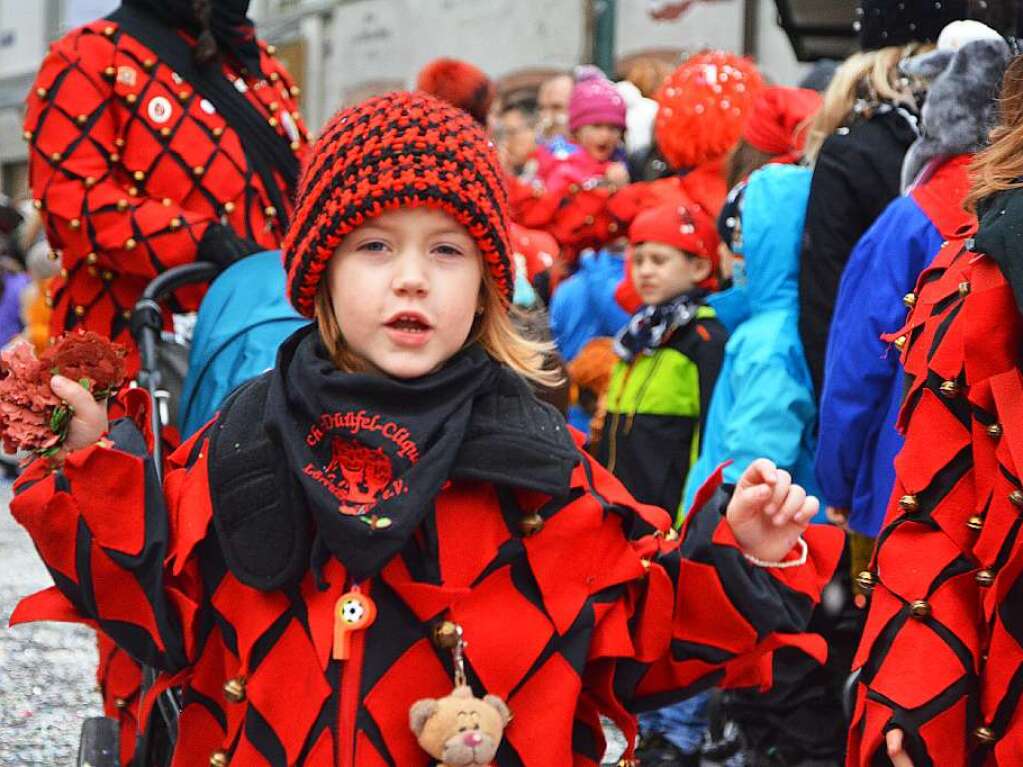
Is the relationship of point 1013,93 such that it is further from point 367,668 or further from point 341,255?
point 367,668

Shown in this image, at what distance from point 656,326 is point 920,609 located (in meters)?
2.64

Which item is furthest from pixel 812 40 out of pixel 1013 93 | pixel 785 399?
pixel 1013 93

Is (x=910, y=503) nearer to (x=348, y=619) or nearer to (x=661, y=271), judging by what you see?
(x=348, y=619)

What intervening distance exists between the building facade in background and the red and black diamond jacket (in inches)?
475

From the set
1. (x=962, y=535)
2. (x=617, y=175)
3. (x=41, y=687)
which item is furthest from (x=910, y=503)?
(x=617, y=175)

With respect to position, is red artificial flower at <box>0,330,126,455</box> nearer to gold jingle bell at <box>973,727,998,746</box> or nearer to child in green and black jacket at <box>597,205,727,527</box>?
gold jingle bell at <box>973,727,998,746</box>

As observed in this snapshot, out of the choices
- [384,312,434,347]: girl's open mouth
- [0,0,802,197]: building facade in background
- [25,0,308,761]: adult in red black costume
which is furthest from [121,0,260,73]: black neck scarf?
[0,0,802,197]: building facade in background

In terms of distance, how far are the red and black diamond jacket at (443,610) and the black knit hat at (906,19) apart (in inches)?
83.6

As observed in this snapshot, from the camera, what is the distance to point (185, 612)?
91.6 inches

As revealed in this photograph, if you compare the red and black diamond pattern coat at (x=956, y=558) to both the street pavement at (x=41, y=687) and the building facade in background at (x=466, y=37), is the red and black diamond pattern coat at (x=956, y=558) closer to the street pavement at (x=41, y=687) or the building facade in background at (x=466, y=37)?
the street pavement at (x=41, y=687)

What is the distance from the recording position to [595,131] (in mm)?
7527

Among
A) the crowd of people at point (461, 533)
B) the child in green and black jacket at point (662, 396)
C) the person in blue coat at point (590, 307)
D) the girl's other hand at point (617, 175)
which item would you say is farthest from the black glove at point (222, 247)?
the girl's other hand at point (617, 175)

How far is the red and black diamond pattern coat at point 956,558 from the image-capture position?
2.21m

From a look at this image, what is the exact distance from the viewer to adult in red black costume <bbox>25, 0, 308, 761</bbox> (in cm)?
370
